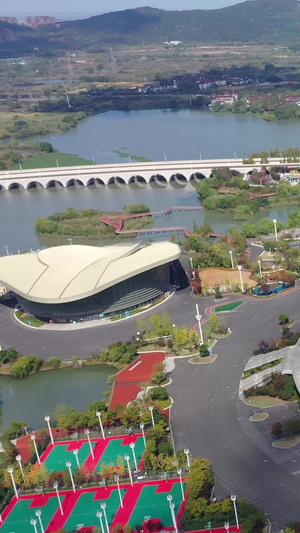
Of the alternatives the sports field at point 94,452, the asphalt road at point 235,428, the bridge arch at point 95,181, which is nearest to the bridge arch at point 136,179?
the bridge arch at point 95,181

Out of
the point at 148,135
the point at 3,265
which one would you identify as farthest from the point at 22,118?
A: the point at 3,265

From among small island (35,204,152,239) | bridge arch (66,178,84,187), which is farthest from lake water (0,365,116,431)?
bridge arch (66,178,84,187)

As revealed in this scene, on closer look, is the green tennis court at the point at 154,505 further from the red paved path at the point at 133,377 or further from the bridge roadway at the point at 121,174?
the bridge roadway at the point at 121,174

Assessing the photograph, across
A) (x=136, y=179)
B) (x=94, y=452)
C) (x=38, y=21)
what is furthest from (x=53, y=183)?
(x=38, y=21)

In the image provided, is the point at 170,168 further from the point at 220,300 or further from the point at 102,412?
the point at 102,412

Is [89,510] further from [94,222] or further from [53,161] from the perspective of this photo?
[53,161]
